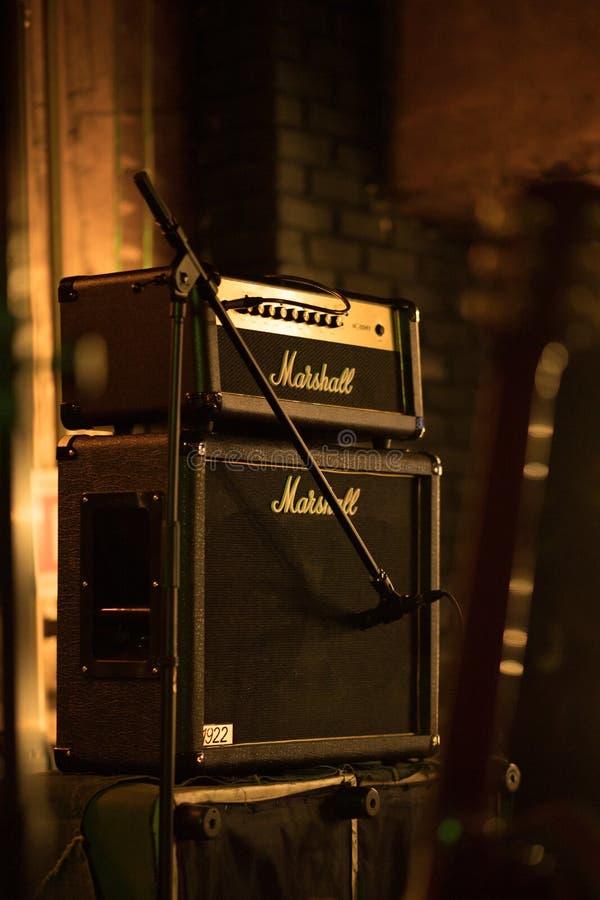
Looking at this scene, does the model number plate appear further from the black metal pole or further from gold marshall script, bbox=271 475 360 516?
gold marshall script, bbox=271 475 360 516

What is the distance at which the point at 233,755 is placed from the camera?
1912mm

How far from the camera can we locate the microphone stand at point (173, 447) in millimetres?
1626

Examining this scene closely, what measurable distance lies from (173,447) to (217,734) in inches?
17.8

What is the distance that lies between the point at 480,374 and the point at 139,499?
5.04ft

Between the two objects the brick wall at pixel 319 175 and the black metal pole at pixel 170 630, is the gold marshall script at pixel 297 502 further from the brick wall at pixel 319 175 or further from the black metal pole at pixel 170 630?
the brick wall at pixel 319 175

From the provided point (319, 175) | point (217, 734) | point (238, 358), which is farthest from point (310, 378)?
point (319, 175)

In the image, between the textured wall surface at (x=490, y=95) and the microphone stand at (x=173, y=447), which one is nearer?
the microphone stand at (x=173, y=447)

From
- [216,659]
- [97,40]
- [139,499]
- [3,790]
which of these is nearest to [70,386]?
[139,499]

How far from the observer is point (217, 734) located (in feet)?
6.23

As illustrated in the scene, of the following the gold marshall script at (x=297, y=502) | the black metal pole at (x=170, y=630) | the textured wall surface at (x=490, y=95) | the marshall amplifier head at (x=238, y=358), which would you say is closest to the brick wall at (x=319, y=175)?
the textured wall surface at (x=490, y=95)

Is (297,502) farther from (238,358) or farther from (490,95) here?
(490,95)

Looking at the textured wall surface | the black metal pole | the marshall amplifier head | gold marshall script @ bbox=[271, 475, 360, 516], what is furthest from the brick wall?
the black metal pole

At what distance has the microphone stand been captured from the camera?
1.63m

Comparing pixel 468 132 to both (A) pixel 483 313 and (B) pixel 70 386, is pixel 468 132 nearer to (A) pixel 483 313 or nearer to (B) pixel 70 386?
(A) pixel 483 313
